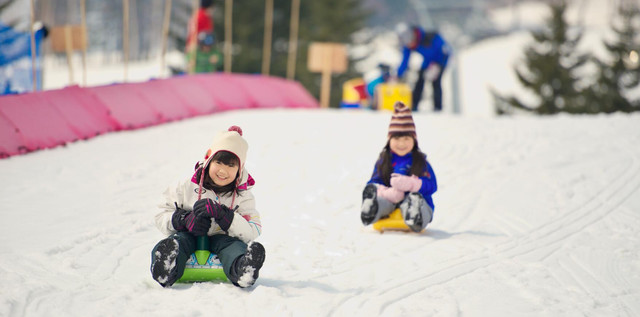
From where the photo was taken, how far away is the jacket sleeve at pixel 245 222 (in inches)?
171

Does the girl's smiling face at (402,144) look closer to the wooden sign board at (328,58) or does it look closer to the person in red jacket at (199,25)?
the person in red jacket at (199,25)

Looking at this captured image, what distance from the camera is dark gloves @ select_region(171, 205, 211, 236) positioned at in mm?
4227

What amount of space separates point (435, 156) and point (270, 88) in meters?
6.14

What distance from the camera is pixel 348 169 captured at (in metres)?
8.74

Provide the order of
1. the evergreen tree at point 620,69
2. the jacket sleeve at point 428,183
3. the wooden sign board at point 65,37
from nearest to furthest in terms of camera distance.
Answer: the jacket sleeve at point 428,183, the wooden sign board at point 65,37, the evergreen tree at point 620,69

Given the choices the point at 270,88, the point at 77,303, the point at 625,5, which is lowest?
the point at 77,303

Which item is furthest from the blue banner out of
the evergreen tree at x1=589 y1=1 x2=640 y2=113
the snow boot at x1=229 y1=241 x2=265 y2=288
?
the evergreen tree at x1=589 y1=1 x2=640 y2=113

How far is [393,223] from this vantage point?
621 cm

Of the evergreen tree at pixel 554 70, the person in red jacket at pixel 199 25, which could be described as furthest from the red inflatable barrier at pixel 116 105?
the evergreen tree at pixel 554 70

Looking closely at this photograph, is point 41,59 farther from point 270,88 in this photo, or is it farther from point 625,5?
point 625,5

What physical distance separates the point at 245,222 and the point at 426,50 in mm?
10160

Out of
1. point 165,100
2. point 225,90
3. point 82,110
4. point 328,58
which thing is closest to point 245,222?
point 82,110

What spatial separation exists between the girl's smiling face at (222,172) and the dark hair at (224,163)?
13 mm

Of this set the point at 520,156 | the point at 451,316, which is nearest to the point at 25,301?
the point at 451,316
